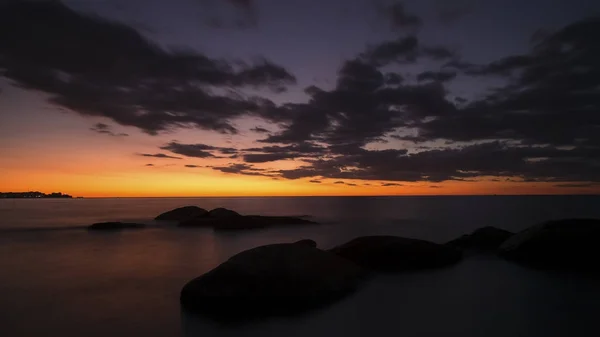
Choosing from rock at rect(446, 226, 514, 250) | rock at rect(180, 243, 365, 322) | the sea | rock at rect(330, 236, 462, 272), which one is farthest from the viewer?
rock at rect(446, 226, 514, 250)

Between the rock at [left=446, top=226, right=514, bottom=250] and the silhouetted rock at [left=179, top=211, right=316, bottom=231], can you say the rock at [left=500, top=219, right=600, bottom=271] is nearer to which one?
the rock at [left=446, top=226, right=514, bottom=250]

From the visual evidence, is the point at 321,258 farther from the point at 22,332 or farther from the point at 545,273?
the point at 545,273

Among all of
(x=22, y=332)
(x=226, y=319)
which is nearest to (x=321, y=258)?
(x=226, y=319)

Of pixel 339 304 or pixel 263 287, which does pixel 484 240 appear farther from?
pixel 263 287

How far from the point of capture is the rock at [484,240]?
31.1 meters

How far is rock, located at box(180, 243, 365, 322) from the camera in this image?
1396cm

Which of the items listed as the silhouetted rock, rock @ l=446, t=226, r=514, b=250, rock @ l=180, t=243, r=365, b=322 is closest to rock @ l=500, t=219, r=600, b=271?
rock @ l=446, t=226, r=514, b=250

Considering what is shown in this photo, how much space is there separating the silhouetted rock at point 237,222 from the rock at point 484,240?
3226 centimetres

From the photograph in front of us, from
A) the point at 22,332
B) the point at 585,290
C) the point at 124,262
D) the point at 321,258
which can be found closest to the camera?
the point at 22,332

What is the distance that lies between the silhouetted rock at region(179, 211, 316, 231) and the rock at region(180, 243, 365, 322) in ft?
128

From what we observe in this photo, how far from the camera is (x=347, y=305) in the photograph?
1491 cm

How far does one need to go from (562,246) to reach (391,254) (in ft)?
35.1

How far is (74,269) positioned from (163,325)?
1581cm

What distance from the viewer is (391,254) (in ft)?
74.4
